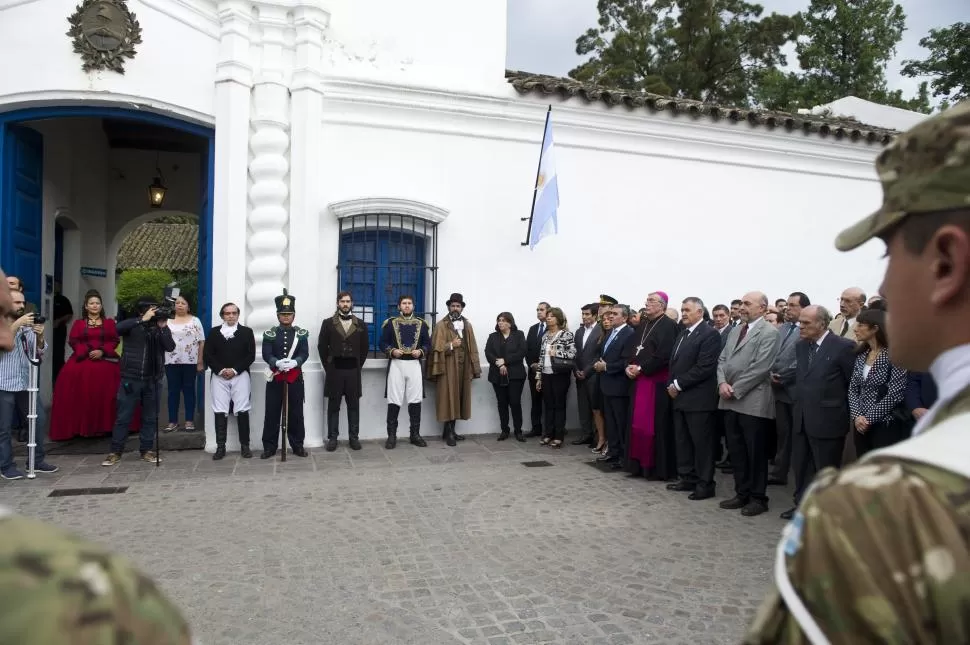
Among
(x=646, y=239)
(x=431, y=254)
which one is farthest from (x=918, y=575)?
(x=646, y=239)

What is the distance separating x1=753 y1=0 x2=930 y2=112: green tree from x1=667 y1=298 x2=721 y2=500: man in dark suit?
21.2m

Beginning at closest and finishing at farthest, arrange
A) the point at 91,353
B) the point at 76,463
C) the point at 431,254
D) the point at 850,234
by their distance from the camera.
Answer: the point at 850,234, the point at 76,463, the point at 91,353, the point at 431,254

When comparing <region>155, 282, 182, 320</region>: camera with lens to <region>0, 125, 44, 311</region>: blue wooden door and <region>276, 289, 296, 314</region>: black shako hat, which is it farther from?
<region>0, 125, 44, 311</region>: blue wooden door

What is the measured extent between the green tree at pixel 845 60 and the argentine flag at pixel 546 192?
19.3 meters

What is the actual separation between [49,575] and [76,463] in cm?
801

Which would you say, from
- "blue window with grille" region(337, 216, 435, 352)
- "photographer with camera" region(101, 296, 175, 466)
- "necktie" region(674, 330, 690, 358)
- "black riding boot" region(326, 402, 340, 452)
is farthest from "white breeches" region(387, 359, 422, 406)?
"necktie" region(674, 330, 690, 358)

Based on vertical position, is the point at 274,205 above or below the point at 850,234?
above

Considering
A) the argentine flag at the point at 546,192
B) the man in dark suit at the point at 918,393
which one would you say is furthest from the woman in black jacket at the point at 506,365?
the man in dark suit at the point at 918,393

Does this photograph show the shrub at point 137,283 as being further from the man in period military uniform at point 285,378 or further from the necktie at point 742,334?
the necktie at point 742,334

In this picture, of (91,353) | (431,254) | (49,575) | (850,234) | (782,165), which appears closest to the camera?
(49,575)

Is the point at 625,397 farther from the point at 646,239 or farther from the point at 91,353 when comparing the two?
the point at 91,353

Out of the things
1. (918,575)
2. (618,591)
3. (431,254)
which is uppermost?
(431,254)

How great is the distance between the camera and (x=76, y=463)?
7492 mm

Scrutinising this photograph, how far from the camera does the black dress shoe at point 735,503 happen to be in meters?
6.30
